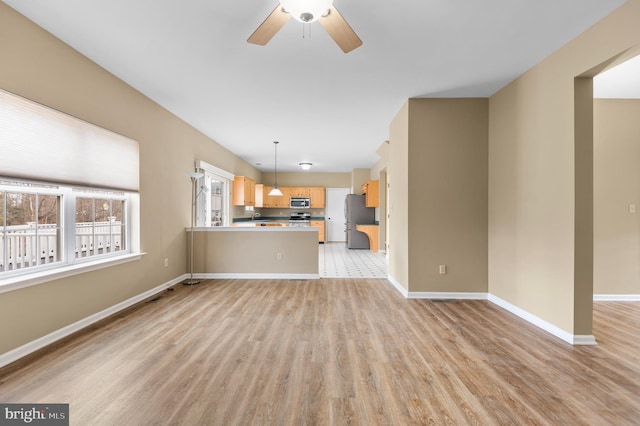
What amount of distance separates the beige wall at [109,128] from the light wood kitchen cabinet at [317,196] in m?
5.09

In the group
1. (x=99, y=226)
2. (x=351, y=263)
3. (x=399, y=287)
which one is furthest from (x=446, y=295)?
(x=99, y=226)

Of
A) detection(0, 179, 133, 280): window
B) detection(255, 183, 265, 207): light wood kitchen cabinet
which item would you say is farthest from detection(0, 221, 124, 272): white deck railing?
detection(255, 183, 265, 207): light wood kitchen cabinet

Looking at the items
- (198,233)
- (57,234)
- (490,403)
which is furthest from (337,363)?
(198,233)

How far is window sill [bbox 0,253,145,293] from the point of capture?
2.10 metres

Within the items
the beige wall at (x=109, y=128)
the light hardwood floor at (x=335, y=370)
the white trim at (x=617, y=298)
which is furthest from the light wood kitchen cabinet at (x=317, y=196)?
the white trim at (x=617, y=298)

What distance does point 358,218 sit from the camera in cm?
857

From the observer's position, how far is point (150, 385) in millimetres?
1870

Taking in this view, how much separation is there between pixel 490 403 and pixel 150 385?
214 cm

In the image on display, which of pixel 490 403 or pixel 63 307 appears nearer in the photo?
pixel 490 403

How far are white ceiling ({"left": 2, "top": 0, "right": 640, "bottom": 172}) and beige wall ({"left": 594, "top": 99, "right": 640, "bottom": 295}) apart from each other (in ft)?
5.29

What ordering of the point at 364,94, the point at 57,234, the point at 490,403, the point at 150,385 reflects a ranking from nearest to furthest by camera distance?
the point at 490,403 → the point at 150,385 → the point at 57,234 → the point at 364,94

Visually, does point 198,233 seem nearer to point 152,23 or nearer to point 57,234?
point 57,234

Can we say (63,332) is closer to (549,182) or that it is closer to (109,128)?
(109,128)

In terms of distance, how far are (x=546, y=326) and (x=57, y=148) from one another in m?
4.79
